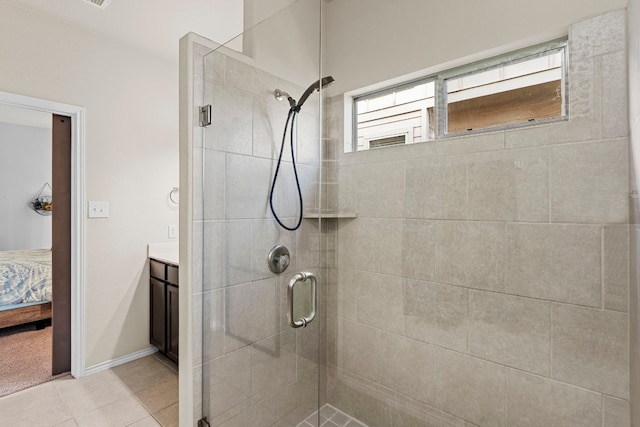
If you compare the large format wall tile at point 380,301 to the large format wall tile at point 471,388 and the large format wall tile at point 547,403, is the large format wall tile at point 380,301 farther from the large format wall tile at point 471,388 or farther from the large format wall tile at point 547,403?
the large format wall tile at point 547,403

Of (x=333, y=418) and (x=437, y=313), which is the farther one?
(x=333, y=418)

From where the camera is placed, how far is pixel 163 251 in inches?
108

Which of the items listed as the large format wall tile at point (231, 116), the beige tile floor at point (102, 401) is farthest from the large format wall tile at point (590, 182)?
the beige tile floor at point (102, 401)

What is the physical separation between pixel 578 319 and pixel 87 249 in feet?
9.58

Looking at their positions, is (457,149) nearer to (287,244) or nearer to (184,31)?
(287,244)

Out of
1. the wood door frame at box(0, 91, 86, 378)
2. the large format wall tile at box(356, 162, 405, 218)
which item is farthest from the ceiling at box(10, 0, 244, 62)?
the large format wall tile at box(356, 162, 405, 218)

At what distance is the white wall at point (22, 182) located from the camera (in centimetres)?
428

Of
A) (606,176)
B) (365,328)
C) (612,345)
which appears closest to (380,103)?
(606,176)

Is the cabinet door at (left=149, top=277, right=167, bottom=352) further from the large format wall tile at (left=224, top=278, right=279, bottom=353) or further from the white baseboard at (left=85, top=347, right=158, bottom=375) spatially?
the large format wall tile at (left=224, top=278, right=279, bottom=353)

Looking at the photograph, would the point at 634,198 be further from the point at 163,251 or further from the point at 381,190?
the point at 163,251

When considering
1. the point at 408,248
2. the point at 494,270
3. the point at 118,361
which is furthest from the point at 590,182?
the point at 118,361

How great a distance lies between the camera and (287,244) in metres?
1.50

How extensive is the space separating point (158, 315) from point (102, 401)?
2.22 feet

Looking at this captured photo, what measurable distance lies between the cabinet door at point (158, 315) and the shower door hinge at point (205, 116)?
5.12 feet
